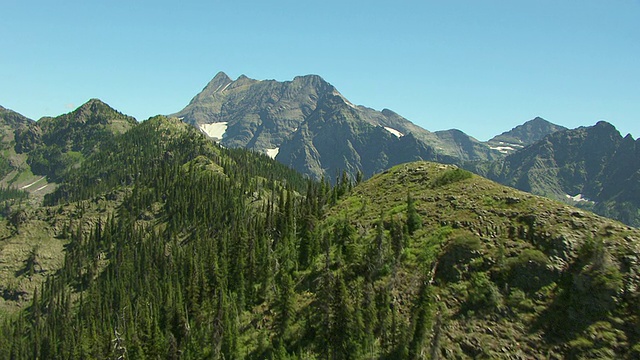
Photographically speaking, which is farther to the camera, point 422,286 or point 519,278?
point 422,286

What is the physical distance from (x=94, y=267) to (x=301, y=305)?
172878 millimetres

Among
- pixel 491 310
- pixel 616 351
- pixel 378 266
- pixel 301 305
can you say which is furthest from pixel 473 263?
pixel 301 305

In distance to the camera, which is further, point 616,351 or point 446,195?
point 446,195

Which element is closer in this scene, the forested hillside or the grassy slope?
the grassy slope

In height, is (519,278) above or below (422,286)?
above

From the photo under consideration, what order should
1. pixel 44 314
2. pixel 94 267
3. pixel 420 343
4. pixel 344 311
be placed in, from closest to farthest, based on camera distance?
pixel 420 343 → pixel 344 311 → pixel 44 314 → pixel 94 267

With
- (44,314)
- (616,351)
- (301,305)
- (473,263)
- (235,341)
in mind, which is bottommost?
(44,314)

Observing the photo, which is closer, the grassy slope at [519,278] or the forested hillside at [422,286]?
the grassy slope at [519,278]

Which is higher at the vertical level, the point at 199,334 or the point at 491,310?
the point at 491,310

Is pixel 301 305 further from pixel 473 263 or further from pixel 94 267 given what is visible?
pixel 94 267

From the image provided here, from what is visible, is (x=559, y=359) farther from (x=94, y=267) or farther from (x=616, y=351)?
(x=94, y=267)

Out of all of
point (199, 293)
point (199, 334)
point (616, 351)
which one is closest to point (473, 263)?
point (616, 351)

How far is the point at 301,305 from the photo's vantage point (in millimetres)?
69438

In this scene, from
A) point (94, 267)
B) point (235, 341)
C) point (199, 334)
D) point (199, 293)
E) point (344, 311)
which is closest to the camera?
point (344, 311)
